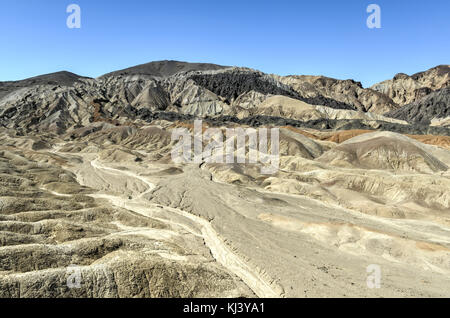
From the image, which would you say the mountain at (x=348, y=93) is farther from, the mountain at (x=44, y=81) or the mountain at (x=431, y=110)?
the mountain at (x=44, y=81)

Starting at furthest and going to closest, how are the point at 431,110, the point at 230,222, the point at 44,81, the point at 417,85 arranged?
the point at 417,85 → the point at 44,81 → the point at 431,110 → the point at 230,222

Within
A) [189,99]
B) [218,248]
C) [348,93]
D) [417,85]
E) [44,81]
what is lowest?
[218,248]

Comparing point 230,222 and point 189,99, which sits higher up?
point 189,99

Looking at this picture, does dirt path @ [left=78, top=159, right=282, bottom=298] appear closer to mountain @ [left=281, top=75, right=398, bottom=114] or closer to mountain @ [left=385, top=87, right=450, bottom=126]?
mountain @ [left=385, top=87, right=450, bottom=126]

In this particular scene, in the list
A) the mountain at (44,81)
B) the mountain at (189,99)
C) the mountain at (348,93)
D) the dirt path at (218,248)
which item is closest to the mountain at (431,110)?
the mountain at (189,99)

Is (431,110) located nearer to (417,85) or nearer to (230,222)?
(417,85)

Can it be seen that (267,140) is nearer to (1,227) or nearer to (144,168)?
(144,168)

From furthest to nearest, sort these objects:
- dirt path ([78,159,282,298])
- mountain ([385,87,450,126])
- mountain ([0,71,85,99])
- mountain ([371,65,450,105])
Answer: mountain ([371,65,450,105]) → mountain ([0,71,85,99]) → mountain ([385,87,450,126]) → dirt path ([78,159,282,298])

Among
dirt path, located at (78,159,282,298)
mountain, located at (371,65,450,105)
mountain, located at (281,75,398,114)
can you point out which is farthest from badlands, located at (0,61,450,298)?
mountain, located at (371,65,450,105)

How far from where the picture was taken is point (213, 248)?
25109 mm

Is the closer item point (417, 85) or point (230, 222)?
point (230, 222)

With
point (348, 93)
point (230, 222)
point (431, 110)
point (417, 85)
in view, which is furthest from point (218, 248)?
point (417, 85)

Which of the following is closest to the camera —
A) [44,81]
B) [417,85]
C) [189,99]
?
[189,99]
